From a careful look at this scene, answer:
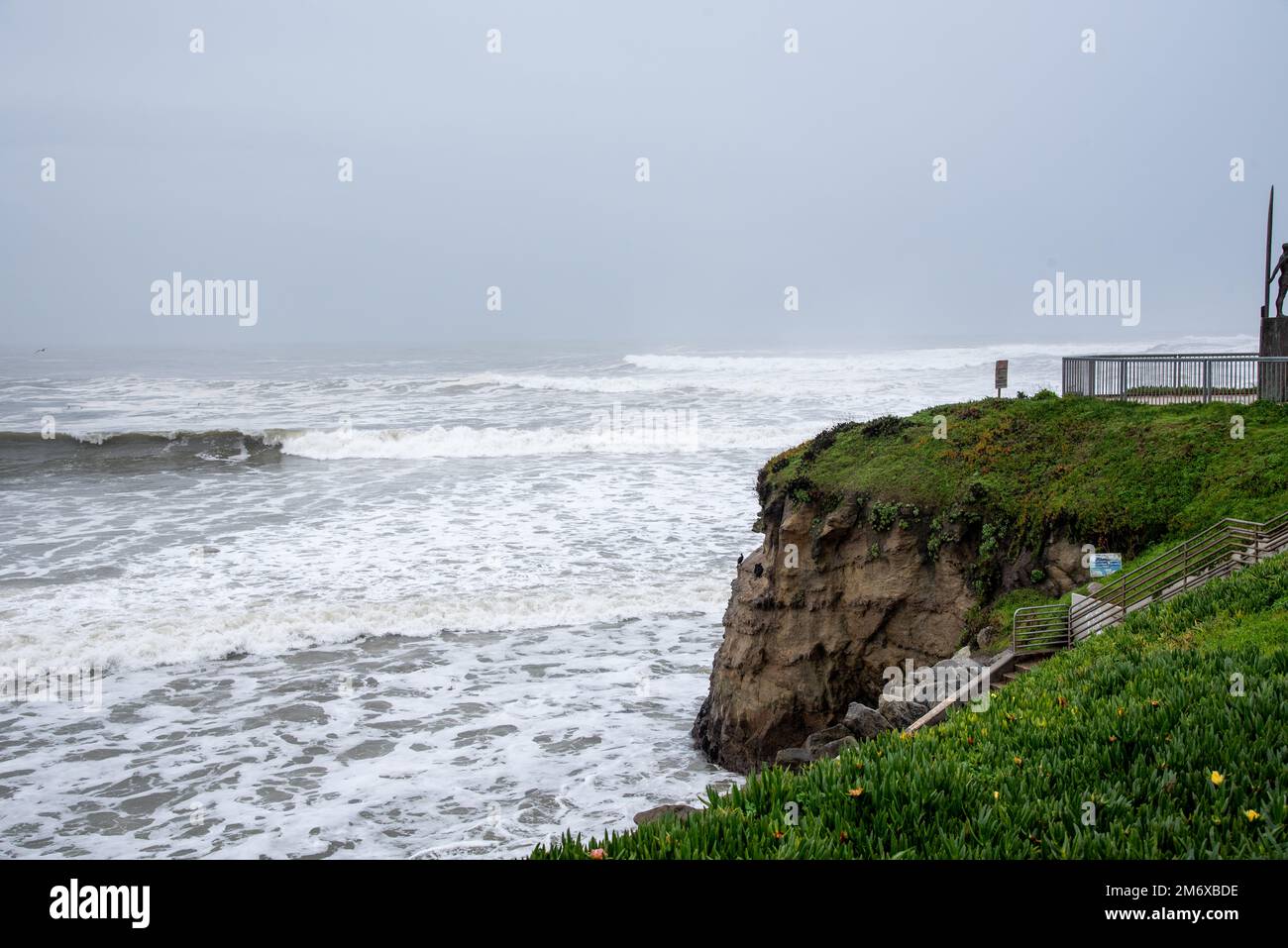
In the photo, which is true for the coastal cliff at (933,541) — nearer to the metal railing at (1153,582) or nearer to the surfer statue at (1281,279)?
the metal railing at (1153,582)

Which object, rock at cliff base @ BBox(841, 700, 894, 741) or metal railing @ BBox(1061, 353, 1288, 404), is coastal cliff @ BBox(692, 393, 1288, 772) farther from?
rock at cliff base @ BBox(841, 700, 894, 741)

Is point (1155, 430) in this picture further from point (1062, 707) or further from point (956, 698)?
point (1062, 707)

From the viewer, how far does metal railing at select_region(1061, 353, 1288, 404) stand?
17.4 m

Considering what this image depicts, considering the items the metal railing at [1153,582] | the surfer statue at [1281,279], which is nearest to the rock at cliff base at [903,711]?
the metal railing at [1153,582]

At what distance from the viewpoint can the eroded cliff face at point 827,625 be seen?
14.5m

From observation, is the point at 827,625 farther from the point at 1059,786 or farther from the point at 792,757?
the point at 1059,786

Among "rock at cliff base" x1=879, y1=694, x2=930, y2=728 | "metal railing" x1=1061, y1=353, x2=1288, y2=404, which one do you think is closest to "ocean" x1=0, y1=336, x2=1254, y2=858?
"rock at cliff base" x1=879, y1=694, x2=930, y2=728

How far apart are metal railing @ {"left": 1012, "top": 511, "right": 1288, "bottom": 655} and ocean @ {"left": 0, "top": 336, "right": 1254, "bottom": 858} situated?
5.02 m

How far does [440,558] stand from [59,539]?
12.4 m

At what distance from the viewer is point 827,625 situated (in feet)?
49.5

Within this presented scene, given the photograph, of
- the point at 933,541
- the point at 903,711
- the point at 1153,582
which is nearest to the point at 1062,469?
the point at 933,541

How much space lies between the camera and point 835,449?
56.0ft

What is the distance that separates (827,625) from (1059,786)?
28.4 ft
